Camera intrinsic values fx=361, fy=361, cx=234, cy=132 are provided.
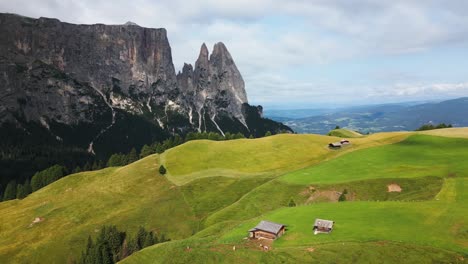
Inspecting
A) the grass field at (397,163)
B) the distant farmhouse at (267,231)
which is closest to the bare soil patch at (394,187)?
the grass field at (397,163)

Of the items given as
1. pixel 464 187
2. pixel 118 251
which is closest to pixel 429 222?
pixel 464 187

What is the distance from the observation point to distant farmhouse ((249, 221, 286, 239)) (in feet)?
179

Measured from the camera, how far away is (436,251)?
4588 cm

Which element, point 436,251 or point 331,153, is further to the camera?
point 331,153

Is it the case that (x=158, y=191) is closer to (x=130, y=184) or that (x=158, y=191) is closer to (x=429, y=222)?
(x=130, y=184)

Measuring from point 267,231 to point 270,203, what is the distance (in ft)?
107

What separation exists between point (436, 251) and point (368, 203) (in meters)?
24.5

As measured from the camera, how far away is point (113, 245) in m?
80.5

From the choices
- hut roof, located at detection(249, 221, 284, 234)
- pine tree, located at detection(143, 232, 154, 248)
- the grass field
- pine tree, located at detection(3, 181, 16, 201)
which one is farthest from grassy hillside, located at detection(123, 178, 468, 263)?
pine tree, located at detection(3, 181, 16, 201)

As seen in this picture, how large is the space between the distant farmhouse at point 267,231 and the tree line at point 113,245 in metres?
31.3

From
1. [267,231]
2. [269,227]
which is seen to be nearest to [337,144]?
[269,227]

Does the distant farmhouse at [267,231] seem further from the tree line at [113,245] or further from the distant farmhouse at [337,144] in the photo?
the distant farmhouse at [337,144]

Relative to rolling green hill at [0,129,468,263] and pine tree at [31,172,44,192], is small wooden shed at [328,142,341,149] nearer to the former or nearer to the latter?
rolling green hill at [0,129,468,263]

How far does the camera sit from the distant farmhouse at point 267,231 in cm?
5462
